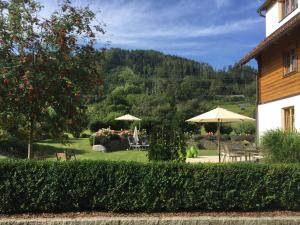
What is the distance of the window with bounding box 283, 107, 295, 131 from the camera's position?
53.0 ft

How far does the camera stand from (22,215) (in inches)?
289

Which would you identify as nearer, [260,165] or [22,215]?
[22,215]

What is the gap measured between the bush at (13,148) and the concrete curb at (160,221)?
12.1 meters

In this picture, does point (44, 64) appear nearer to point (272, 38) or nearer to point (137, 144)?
point (272, 38)

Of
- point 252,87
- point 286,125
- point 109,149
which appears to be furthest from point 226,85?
point 286,125

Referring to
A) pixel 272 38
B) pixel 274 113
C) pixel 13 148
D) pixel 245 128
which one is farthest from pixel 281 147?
pixel 245 128

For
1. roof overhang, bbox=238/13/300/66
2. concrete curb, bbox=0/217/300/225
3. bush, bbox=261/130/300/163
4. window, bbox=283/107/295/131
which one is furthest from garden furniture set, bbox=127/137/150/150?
concrete curb, bbox=0/217/300/225

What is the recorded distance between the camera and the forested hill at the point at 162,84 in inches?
2308

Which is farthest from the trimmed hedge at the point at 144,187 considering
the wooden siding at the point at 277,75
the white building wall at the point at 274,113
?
the wooden siding at the point at 277,75

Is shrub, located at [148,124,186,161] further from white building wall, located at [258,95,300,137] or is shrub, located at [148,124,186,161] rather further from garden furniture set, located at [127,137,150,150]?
garden furniture set, located at [127,137,150,150]

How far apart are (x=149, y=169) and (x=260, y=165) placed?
2100 millimetres

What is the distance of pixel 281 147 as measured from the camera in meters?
11.7

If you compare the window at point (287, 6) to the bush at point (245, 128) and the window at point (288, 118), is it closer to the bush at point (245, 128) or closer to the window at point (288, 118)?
the window at point (288, 118)

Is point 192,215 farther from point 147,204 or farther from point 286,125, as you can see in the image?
point 286,125
